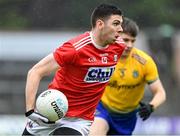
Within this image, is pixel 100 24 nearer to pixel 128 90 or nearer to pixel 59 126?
pixel 59 126

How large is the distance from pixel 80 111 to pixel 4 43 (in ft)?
41.0

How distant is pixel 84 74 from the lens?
8.18m

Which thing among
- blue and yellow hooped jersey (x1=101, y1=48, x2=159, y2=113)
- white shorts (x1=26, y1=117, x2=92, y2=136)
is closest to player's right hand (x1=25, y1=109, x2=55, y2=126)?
white shorts (x1=26, y1=117, x2=92, y2=136)

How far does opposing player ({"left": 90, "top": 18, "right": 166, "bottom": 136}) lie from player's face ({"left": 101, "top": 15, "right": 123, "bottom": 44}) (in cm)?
127

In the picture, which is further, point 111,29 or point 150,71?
point 150,71

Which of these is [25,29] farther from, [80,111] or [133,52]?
[80,111]

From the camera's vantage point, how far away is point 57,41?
20.6m

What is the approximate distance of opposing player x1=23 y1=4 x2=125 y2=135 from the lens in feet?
26.7

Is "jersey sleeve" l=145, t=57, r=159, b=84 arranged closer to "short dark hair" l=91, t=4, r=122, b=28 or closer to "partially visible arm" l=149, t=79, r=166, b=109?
"partially visible arm" l=149, t=79, r=166, b=109

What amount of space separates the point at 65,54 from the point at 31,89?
47cm

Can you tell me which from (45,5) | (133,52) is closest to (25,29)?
(45,5)

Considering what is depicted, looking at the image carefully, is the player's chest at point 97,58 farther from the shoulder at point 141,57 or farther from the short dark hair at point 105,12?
the shoulder at point 141,57

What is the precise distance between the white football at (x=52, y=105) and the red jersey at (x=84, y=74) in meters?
0.34

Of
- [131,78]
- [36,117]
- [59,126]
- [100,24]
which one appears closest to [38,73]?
[36,117]
